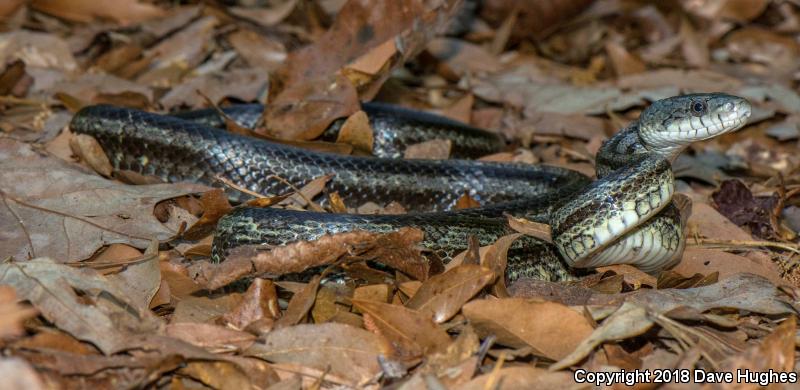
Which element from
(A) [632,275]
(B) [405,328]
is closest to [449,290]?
(B) [405,328]

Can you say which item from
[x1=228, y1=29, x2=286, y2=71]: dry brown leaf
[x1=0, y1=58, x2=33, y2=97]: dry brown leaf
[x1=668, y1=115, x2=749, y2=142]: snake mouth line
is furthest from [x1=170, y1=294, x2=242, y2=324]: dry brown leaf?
[x1=228, y1=29, x2=286, y2=71]: dry brown leaf

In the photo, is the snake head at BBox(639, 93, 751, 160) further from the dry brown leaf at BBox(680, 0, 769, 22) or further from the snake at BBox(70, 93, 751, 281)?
the dry brown leaf at BBox(680, 0, 769, 22)

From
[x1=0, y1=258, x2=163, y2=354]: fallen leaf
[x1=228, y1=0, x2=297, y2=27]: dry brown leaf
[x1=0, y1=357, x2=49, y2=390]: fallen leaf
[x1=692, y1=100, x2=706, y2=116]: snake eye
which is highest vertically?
[x1=0, y1=357, x2=49, y2=390]: fallen leaf

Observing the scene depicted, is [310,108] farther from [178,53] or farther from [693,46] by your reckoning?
[693,46]

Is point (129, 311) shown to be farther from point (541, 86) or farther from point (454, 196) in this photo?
point (541, 86)

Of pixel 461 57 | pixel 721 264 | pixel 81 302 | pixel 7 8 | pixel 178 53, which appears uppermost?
pixel 81 302

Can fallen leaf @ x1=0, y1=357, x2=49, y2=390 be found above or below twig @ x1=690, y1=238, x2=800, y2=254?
above

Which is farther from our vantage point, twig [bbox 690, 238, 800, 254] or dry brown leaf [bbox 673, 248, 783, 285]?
twig [bbox 690, 238, 800, 254]

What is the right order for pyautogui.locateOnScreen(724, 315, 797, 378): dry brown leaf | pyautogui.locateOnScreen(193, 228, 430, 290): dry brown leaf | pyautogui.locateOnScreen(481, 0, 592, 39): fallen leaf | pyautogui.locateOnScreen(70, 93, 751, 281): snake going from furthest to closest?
pyautogui.locateOnScreen(481, 0, 592, 39): fallen leaf
pyautogui.locateOnScreen(70, 93, 751, 281): snake
pyautogui.locateOnScreen(193, 228, 430, 290): dry brown leaf
pyautogui.locateOnScreen(724, 315, 797, 378): dry brown leaf
